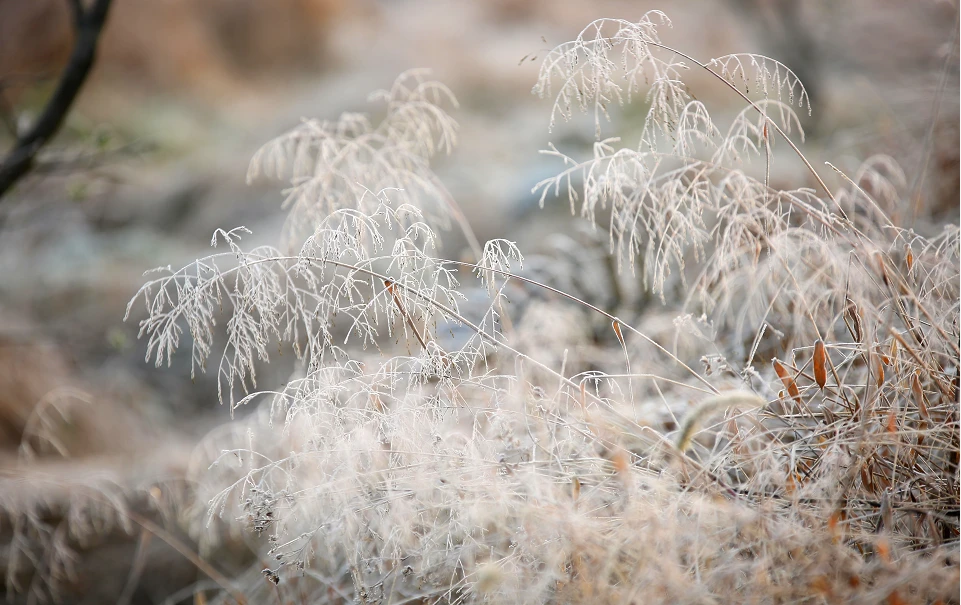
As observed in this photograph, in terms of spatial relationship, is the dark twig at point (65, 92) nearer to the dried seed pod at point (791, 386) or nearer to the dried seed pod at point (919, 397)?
the dried seed pod at point (791, 386)

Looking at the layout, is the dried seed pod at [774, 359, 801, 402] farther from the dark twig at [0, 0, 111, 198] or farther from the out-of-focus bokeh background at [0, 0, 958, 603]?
the dark twig at [0, 0, 111, 198]

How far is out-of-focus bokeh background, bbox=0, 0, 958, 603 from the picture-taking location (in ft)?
5.56

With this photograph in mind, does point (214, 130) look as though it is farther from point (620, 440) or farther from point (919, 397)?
point (919, 397)

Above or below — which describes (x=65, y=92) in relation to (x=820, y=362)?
above

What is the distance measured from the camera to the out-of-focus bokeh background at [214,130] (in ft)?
5.56

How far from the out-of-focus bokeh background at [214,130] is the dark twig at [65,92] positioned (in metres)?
0.07

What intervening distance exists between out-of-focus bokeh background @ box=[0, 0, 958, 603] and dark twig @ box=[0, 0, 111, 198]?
7cm

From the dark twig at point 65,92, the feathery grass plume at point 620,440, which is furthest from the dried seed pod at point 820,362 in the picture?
the dark twig at point 65,92

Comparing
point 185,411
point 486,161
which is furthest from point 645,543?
point 486,161

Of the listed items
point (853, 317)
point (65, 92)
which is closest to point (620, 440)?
point (853, 317)

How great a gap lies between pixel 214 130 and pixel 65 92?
1.78 metres

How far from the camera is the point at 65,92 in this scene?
1.29m

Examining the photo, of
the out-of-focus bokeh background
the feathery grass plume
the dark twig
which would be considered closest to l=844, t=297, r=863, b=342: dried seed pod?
the feathery grass plume

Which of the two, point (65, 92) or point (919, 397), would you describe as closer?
point (919, 397)
